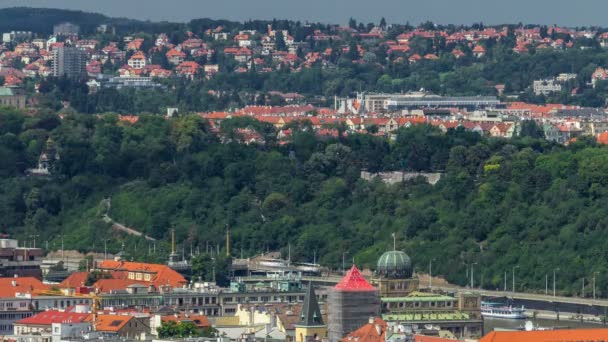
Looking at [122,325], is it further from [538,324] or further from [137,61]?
[137,61]

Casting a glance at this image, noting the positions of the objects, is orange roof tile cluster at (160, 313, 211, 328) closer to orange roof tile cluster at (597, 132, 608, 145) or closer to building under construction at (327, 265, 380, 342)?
building under construction at (327, 265, 380, 342)

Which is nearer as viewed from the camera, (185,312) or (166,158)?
(185,312)

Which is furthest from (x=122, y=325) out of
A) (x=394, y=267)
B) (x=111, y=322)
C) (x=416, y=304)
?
(x=394, y=267)

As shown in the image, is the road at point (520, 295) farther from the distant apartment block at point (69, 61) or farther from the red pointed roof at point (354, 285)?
the distant apartment block at point (69, 61)

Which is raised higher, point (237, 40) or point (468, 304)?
point (237, 40)

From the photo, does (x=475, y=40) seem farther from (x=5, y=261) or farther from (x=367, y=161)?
(x=5, y=261)

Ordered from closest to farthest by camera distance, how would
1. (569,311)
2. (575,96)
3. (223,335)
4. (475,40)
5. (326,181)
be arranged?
(223,335), (569,311), (326,181), (575,96), (475,40)

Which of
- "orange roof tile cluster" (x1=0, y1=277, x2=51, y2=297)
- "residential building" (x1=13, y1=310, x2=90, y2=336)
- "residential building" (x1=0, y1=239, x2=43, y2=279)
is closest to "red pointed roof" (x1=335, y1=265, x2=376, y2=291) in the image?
"residential building" (x1=13, y1=310, x2=90, y2=336)

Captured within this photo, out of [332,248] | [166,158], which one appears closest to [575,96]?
[166,158]
